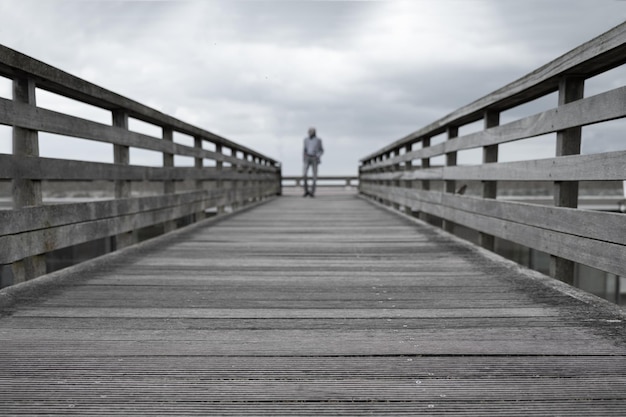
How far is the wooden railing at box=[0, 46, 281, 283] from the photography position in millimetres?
2973

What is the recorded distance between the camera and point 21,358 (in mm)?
1977

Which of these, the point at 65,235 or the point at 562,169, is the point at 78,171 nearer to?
the point at 65,235

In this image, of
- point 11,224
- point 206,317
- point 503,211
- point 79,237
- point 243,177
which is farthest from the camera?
point 243,177

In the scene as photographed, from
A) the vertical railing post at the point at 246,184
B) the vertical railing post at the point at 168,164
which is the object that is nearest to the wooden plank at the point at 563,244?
the vertical railing post at the point at 168,164

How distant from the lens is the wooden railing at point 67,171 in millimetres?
2973

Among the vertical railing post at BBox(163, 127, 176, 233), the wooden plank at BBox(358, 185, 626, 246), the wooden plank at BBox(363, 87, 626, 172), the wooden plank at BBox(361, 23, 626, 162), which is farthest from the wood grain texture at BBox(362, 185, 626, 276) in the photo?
the vertical railing post at BBox(163, 127, 176, 233)

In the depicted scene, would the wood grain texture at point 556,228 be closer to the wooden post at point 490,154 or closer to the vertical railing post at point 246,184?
the wooden post at point 490,154

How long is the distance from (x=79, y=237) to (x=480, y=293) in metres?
2.67

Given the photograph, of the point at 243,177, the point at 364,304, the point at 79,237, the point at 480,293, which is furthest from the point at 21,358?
the point at 243,177

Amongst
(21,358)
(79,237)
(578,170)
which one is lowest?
(21,358)

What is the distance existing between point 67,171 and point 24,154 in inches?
16.8

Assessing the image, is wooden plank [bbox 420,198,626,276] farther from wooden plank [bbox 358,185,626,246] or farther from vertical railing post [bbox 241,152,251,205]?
vertical railing post [bbox 241,152,251,205]

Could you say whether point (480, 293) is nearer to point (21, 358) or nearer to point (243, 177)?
point (21, 358)

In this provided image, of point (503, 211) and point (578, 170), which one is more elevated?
point (578, 170)
